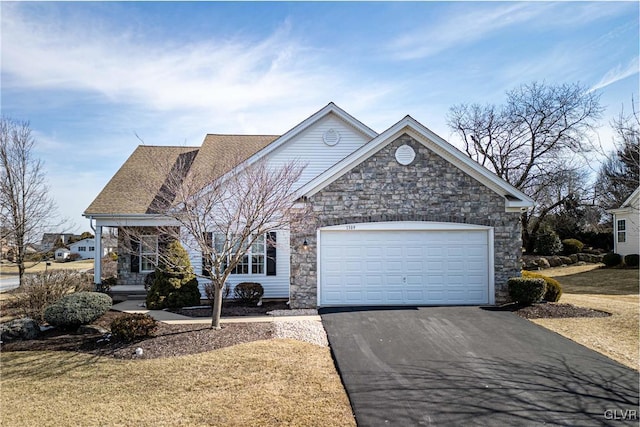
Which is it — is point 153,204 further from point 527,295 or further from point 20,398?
point 527,295

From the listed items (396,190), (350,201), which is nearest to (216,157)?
(350,201)

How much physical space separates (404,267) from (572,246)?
23444mm

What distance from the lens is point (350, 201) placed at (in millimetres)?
12516

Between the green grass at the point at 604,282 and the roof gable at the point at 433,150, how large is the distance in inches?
343

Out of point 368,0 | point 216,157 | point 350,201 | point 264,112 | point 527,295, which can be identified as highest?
point 368,0

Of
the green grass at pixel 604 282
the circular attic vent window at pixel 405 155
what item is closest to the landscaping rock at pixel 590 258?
the green grass at pixel 604 282

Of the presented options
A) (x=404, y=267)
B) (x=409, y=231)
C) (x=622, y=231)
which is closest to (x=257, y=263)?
(x=404, y=267)

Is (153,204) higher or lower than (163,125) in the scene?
lower

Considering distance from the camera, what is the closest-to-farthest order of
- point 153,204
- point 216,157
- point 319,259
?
1. point 319,259
2. point 153,204
3. point 216,157

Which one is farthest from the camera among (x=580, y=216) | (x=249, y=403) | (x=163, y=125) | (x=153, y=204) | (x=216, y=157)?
(x=580, y=216)

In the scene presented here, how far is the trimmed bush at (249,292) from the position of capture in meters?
13.7

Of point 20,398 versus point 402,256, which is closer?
point 20,398

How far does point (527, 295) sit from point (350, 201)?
6.06 m

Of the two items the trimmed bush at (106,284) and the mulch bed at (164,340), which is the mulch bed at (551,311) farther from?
the trimmed bush at (106,284)
